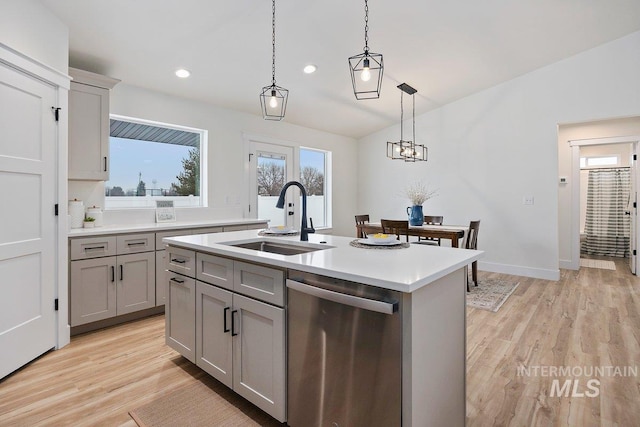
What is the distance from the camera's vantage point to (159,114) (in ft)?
13.3

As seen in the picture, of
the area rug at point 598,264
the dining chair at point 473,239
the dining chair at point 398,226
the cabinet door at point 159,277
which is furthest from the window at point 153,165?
the area rug at point 598,264

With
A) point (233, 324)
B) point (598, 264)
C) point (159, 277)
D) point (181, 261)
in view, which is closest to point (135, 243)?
point (159, 277)

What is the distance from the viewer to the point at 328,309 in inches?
56.4

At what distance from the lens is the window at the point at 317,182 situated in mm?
6258

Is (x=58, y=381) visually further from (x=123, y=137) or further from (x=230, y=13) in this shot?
(x=230, y=13)

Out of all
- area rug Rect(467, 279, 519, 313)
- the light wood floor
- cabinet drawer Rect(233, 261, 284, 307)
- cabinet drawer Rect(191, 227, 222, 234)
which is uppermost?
cabinet drawer Rect(191, 227, 222, 234)

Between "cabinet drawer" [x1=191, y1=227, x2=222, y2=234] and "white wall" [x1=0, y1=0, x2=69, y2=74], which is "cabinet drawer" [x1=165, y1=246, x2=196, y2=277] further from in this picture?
"white wall" [x1=0, y1=0, x2=69, y2=74]

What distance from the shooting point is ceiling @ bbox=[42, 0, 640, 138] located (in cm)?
290

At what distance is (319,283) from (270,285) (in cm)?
35

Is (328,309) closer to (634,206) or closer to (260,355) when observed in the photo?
(260,355)

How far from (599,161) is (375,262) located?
26.1ft

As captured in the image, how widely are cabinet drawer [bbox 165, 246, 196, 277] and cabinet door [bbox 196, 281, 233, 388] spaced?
0.13 metres

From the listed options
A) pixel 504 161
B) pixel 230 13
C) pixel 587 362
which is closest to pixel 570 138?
pixel 504 161

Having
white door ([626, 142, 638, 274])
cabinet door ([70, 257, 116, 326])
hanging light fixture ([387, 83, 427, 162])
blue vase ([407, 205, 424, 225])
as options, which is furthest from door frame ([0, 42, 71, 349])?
white door ([626, 142, 638, 274])
